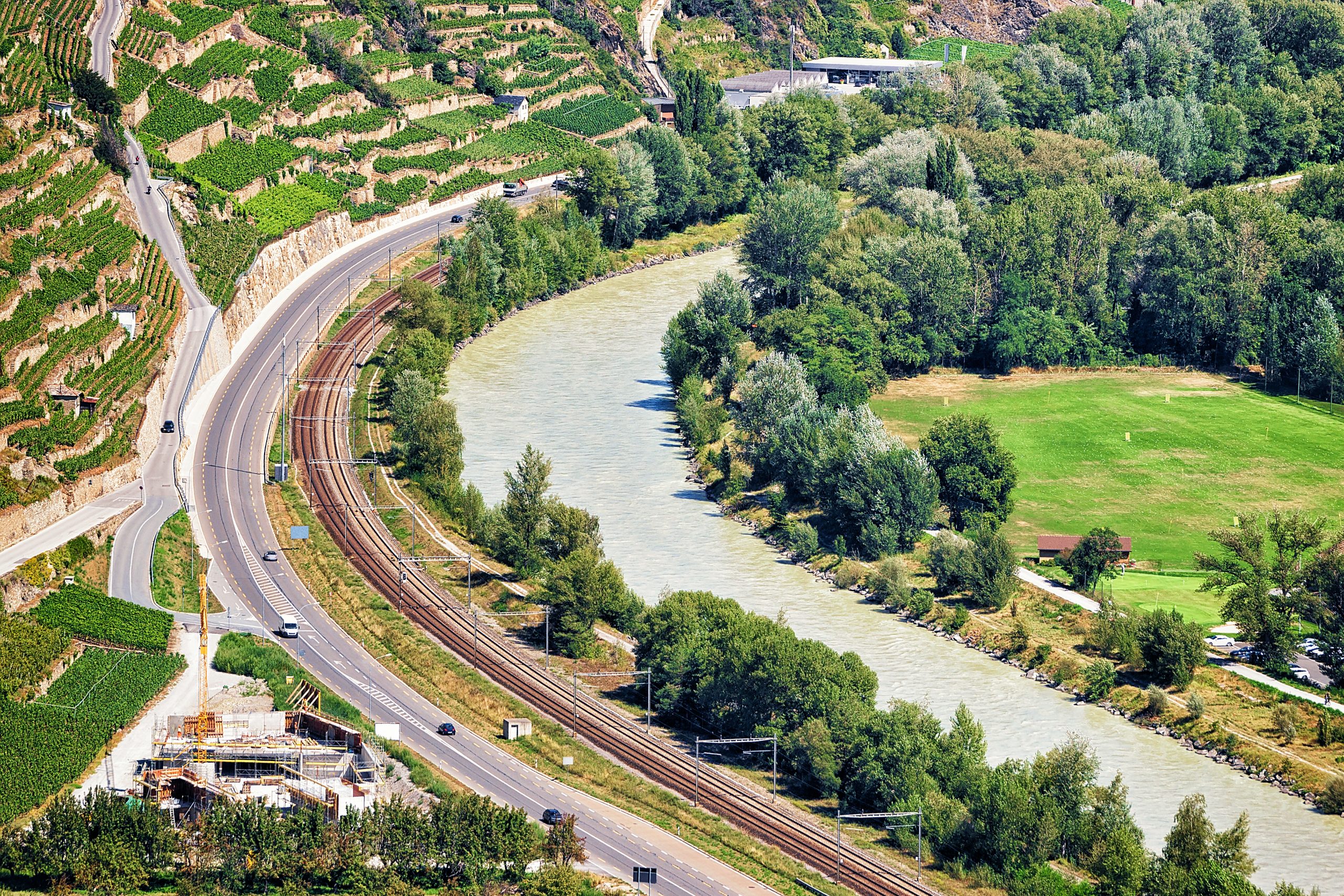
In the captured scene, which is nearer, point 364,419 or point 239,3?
point 364,419

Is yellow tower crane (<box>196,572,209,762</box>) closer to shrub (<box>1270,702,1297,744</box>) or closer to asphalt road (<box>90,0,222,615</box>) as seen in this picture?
asphalt road (<box>90,0,222,615</box>)

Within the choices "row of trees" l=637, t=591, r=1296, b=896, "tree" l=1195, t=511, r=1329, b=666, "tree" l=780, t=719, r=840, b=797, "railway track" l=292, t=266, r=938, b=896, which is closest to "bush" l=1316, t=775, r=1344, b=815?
"row of trees" l=637, t=591, r=1296, b=896

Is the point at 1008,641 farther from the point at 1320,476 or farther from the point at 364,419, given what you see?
the point at 364,419

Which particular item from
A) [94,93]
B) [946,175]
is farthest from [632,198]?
[94,93]

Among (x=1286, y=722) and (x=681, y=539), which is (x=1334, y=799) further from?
(x=681, y=539)

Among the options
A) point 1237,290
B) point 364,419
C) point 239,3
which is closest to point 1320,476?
point 1237,290

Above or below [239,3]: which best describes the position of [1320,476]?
below

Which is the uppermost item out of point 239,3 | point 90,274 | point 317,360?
point 239,3

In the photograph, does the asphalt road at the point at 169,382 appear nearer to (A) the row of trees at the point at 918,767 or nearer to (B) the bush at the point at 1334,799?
(A) the row of trees at the point at 918,767
